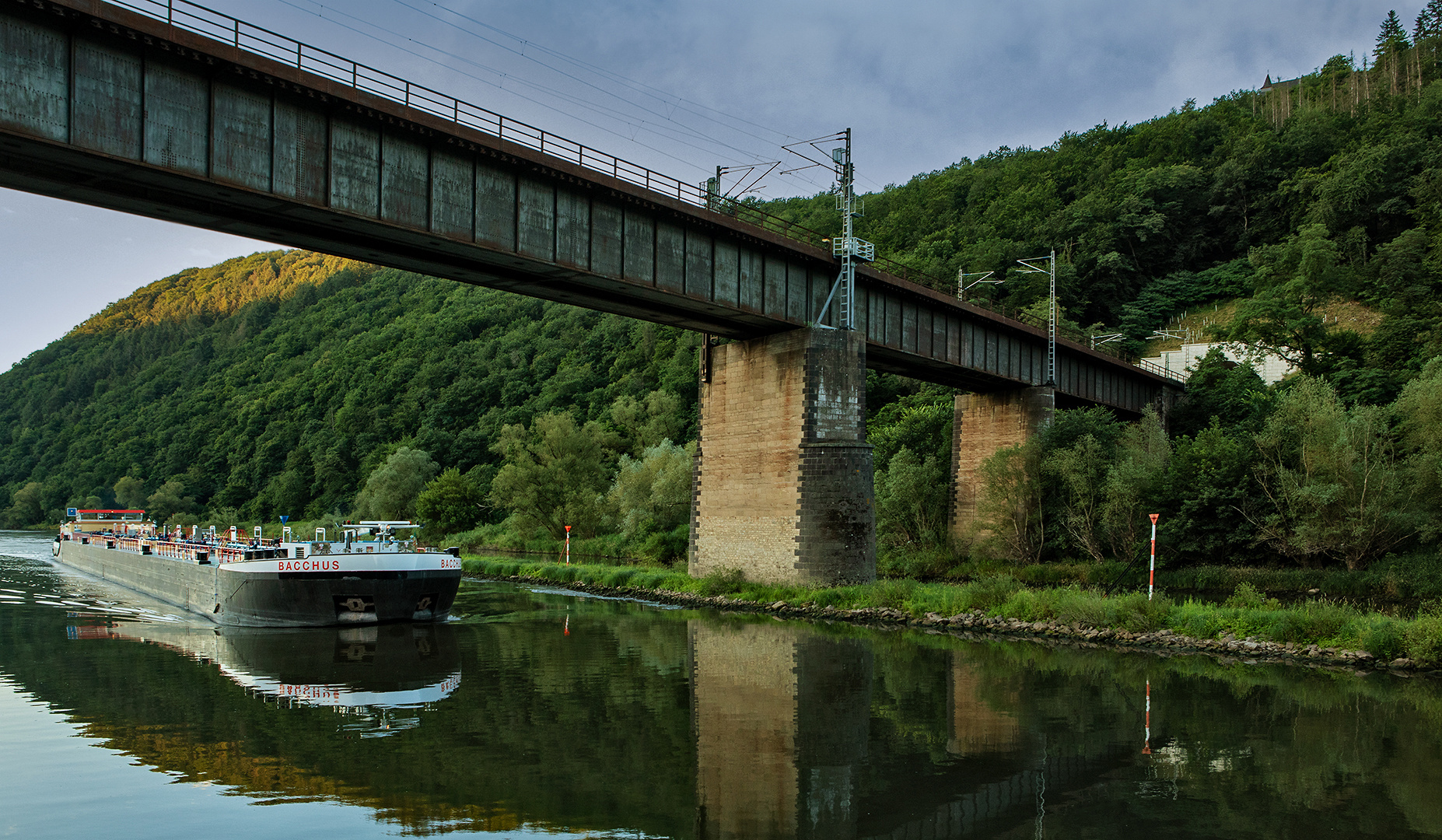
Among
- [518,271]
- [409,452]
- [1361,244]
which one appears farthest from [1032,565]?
[409,452]

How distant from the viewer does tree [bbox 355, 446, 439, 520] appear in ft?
304

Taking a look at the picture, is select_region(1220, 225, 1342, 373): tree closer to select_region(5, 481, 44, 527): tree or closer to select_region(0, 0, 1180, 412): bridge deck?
select_region(0, 0, 1180, 412): bridge deck

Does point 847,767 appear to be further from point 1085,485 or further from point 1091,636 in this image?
point 1085,485

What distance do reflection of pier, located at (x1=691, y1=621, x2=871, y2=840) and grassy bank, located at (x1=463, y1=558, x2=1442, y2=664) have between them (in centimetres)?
664

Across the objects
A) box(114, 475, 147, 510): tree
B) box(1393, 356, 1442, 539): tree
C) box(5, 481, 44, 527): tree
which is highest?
box(1393, 356, 1442, 539): tree

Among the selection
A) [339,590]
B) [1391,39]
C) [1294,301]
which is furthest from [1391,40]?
[339,590]

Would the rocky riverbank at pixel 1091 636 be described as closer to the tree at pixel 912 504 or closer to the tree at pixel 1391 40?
the tree at pixel 912 504

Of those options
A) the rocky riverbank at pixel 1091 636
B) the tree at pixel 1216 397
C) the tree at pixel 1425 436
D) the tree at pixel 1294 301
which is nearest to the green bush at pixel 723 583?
the rocky riverbank at pixel 1091 636

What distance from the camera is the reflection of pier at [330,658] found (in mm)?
18781

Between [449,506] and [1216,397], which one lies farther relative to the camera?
[449,506]

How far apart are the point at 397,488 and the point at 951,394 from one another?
54.9m

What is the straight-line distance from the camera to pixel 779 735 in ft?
49.1

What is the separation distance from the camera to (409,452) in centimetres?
9956

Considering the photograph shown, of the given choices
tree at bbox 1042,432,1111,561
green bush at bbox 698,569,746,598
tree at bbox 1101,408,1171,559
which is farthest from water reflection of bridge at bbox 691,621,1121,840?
tree at bbox 1042,432,1111,561
